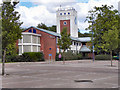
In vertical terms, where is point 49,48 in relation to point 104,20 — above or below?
below

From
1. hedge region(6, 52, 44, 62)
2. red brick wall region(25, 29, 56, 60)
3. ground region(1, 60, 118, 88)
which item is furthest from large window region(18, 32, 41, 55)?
ground region(1, 60, 118, 88)

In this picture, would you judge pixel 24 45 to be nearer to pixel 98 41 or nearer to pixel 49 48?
pixel 49 48

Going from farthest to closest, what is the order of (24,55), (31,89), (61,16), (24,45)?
(61,16) → (24,45) → (24,55) → (31,89)

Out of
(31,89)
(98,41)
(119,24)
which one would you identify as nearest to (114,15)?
(119,24)

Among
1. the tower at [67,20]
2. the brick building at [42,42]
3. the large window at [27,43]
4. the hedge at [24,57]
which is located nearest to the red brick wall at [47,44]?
the brick building at [42,42]

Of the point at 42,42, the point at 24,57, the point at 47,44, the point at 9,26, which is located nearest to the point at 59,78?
the point at 9,26

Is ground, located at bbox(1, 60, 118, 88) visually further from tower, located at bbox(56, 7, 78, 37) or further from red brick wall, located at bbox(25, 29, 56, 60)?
tower, located at bbox(56, 7, 78, 37)

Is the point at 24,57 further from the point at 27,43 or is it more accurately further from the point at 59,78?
the point at 59,78

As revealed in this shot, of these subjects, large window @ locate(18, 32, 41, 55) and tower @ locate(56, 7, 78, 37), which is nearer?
large window @ locate(18, 32, 41, 55)

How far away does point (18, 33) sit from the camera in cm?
1606

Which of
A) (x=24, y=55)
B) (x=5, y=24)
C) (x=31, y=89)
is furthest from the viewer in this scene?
(x=24, y=55)

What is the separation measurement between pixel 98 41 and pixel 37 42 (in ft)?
46.6

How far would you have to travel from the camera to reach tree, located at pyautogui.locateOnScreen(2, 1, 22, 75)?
15.1 meters

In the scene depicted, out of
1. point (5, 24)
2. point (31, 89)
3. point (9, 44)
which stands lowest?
point (31, 89)
